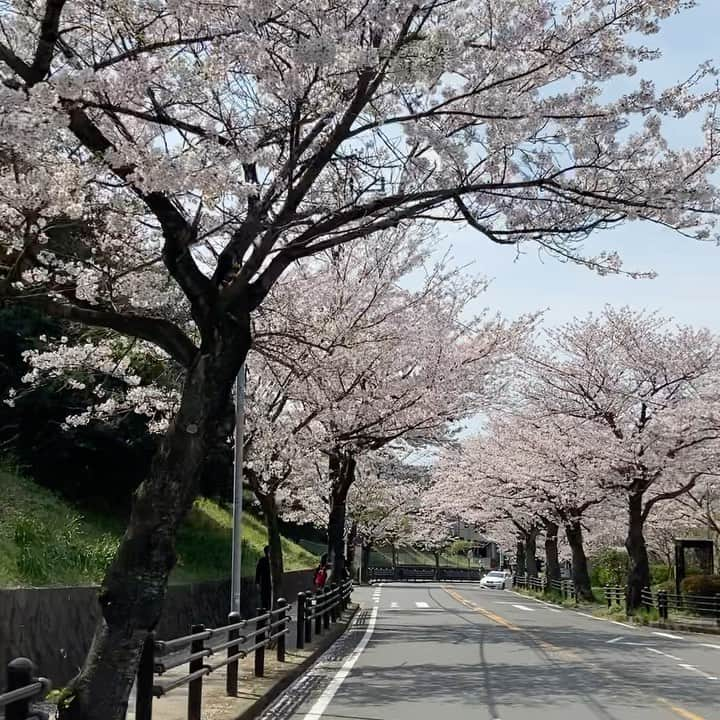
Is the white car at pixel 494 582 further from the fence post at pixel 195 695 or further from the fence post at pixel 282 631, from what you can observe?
the fence post at pixel 195 695

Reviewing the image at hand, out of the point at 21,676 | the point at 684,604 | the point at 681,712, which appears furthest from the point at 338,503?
the point at 21,676

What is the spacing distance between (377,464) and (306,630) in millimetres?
21942

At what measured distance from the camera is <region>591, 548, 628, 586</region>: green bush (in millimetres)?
55344

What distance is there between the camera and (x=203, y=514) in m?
32.8

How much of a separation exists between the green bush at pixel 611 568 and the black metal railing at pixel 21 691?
5197 cm

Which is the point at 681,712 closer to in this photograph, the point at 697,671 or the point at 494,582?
the point at 697,671

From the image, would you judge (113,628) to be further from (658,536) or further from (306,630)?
(658,536)

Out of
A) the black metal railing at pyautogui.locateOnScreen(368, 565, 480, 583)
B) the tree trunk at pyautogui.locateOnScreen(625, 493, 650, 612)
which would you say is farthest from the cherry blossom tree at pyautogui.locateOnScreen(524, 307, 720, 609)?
the black metal railing at pyautogui.locateOnScreen(368, 565, 480, 583)

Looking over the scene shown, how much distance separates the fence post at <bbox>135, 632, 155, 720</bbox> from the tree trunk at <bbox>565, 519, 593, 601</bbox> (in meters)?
37.4

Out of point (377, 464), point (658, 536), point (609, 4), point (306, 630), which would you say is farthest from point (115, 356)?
point (658, 536)

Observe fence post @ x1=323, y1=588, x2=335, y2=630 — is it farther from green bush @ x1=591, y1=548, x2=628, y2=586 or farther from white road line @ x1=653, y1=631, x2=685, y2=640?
green bush @ x1=591, y1=548, x2=628, y2=586

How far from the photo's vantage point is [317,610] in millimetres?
20141

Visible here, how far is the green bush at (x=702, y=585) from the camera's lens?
31078mm

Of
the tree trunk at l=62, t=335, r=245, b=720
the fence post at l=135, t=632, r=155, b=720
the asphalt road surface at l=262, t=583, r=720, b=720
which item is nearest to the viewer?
the tree trunk at l=62, t=335, r=245, b=720
